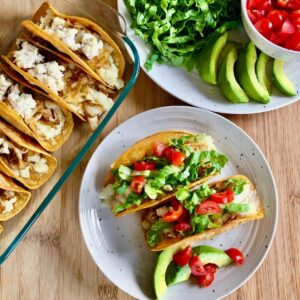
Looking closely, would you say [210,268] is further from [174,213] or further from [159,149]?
[159,149]

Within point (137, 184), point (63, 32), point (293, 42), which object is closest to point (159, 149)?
point (137, 184)

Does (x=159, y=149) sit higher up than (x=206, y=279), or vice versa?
(x=159, y=149)

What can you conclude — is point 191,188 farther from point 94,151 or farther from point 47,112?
point 47,112

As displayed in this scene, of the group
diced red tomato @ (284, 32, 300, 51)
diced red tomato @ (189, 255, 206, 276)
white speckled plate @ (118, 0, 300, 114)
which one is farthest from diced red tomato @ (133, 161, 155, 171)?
diced red tomato @ (284, 32, 300, 51)

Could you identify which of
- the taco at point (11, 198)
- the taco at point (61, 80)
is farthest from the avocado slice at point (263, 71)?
the taco at point (11, 198)

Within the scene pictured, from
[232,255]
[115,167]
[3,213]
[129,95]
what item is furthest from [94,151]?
[232,255]

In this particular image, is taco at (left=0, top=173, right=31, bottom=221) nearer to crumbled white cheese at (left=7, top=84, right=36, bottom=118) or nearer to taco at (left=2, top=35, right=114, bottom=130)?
crumbled white cheese at (left=7, top=84, right=36, bottom=118)
